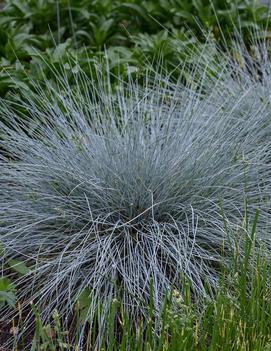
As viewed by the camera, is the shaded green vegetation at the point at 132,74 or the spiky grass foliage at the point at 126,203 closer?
the shaded green vegetation at the point at 132,74

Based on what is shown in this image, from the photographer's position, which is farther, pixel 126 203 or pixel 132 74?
pixel 132 74

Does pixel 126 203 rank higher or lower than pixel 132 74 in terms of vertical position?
lower

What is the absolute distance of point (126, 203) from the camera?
3.60 metres

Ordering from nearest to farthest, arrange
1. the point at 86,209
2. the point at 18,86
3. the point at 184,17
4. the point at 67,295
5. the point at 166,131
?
the point at 67,295 < the point at 86,209 < the point at 166,131 < the point at 18,86 < the point at 184,17

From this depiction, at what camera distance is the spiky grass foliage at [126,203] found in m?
3.32

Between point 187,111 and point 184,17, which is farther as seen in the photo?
point 184,17

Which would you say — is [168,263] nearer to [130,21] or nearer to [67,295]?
[67,295]

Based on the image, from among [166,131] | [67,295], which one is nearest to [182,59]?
[166,131]

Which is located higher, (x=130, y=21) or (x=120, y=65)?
(x=130, y=21)

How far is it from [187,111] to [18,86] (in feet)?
3.02

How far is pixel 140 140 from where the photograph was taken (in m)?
3.78

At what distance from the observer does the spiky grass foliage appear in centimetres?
332

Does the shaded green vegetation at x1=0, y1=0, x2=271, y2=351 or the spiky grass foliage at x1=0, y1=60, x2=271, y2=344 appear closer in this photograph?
the shaded green vegetation at x1=0, y1=0, x2=271, y2=351

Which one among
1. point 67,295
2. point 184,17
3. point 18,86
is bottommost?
point 67,295
